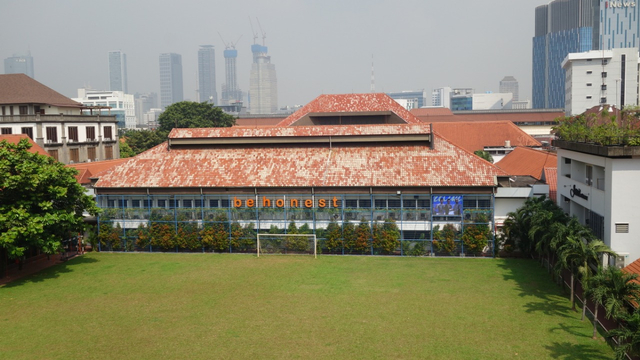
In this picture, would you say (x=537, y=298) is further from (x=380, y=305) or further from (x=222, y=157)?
(x=222, y=157)

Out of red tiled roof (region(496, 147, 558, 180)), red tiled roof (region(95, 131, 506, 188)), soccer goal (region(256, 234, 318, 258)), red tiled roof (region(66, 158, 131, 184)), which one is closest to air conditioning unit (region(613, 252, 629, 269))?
red tiled roof (region(95, 131, 506, 188))

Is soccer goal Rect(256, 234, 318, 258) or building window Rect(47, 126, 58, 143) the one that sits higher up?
building window Rect(47, 126, 58, 143)

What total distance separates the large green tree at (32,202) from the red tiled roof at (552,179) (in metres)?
25.8

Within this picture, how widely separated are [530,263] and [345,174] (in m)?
10.5

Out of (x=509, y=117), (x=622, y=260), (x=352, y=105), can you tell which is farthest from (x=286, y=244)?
(x=509, y=117)

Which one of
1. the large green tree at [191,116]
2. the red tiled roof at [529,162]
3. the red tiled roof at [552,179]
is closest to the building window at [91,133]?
the large green tree at [191,116]

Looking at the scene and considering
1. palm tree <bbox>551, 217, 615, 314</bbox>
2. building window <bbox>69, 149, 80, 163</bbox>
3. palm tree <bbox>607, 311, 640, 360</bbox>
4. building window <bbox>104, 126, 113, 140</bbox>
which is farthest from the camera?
building window <bbox>104, 126, 113, 140</bbox>

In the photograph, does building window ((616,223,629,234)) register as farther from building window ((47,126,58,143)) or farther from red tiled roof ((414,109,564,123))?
red tiled roof ((414,109,564,123))

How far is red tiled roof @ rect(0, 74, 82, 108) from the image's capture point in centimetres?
5325

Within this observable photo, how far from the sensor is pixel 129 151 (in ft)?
227

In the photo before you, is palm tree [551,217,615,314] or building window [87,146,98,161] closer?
palm tree [551,217,615,314]

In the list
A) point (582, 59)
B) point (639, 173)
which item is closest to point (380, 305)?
point (639, 173)

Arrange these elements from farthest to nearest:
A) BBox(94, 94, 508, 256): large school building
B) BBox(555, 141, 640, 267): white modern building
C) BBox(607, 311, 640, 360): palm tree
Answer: BBox(94, 94, 508, 256): large school building, BBox(555, 141, 640, 267): white modern building, BBox(607, 311, 640, 360): palm tree

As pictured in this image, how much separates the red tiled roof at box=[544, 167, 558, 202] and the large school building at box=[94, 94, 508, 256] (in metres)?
4.54
